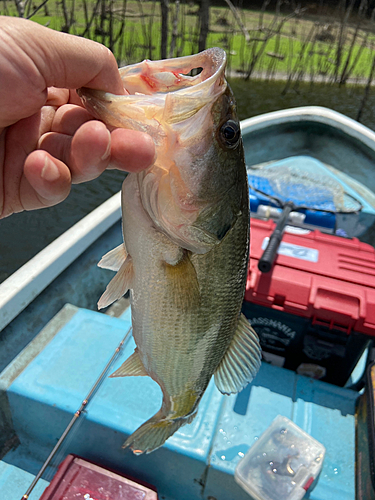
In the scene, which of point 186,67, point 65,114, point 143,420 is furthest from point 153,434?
point 186,67

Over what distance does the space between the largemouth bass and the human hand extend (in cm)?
7

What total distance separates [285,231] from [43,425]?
6.87 ft

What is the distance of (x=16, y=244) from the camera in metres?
5.65

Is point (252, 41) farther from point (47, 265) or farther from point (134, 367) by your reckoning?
point (134, 367)

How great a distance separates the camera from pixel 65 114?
Result: 3.59 ft

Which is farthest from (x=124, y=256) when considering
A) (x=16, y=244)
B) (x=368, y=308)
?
(x=16, y=244)

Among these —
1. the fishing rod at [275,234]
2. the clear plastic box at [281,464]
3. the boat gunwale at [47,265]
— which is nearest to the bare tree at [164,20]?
the fishing rod at [275,234]

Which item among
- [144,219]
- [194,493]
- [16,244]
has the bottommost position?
[16,244]

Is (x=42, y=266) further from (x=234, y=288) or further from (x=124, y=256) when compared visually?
(x=234, y=288)

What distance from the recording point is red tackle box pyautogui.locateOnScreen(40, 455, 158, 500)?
173cm

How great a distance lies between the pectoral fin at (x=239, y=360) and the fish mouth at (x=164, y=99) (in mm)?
815

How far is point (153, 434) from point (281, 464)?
0.81 metres

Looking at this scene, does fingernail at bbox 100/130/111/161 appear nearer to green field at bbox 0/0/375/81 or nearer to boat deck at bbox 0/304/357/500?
boat deck at bbox 0/304/357/500

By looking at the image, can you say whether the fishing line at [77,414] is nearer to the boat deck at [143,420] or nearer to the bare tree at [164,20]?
the boat deck at [143,420]
